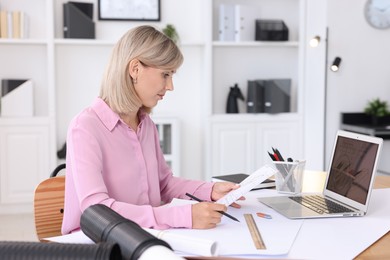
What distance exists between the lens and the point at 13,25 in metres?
4.21

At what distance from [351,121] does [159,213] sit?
3518 millimetres

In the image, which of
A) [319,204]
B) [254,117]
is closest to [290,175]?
[319,204]

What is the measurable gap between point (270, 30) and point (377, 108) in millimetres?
1165

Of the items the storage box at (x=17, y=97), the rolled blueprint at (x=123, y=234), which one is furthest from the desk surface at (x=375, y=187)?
the storage box at (x=17, y=97)

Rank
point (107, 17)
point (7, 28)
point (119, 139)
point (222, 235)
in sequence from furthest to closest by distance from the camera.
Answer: point (107, 17) → point (7, 28) → point (119, 139) → point (222, 235)

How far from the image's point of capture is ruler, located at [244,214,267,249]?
125cm

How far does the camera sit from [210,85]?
4.47m

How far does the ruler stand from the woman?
11 cm

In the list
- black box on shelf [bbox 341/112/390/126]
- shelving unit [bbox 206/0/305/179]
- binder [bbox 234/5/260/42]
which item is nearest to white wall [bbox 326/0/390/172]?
black box on shelf [bbox 341/112/390/126]

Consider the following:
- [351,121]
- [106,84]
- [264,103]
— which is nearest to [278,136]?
[264,103]

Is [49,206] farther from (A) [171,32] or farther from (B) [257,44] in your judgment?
(B) [257,44]

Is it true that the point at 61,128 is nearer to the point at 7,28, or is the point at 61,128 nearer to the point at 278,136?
the point at 7,28

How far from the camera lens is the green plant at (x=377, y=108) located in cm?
447

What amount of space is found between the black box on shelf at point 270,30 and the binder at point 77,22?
1443mm
